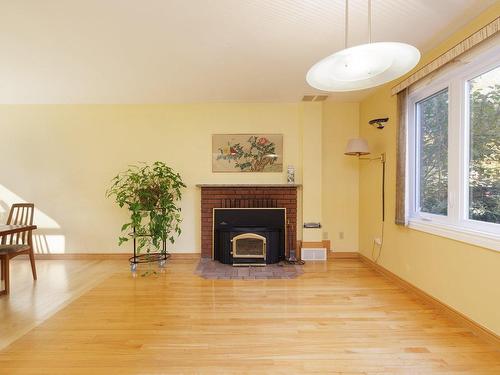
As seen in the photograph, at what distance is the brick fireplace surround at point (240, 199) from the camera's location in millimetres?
4359

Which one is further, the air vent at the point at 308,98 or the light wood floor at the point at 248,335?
the air vent at the point at 308,98

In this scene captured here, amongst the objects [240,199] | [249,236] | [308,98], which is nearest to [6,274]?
[249,236]

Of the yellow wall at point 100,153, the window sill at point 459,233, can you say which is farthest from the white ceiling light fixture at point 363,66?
Answer: the yellow wall at point 100,153

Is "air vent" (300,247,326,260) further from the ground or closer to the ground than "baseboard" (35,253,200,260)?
further from the ground

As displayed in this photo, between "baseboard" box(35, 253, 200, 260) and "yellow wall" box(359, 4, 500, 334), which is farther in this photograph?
"baseboard" box(35, 253, 200, 260)

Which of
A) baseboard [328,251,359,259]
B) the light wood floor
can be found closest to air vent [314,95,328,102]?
baseboard [328,251,359,259]

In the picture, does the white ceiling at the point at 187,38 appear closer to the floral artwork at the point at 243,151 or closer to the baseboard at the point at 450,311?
the floral artwork at the point at 243,151

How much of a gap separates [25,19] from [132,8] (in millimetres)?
914

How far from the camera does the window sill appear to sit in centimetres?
204

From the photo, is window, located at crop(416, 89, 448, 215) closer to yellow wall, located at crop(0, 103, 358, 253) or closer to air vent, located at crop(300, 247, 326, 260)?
yellow wall, located at crop(0, 103, 358, 253)

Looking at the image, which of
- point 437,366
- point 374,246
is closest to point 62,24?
→ point 437,366

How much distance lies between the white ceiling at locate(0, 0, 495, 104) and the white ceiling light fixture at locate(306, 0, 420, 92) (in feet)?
3.14

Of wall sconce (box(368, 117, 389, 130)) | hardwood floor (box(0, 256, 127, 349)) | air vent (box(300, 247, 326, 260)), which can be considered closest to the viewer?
hardwood floor (box(0, 256, 127, 349))

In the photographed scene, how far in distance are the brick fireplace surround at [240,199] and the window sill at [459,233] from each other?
1.72 m
